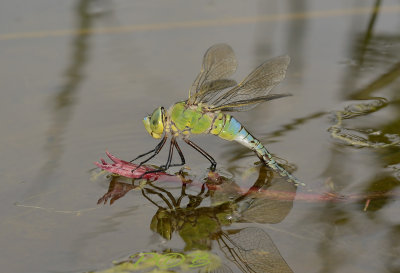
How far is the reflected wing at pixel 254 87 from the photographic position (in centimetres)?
404

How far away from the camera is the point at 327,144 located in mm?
3861

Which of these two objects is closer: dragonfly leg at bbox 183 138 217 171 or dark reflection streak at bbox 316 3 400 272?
dark reflection streak at bbox 316 3 400 272

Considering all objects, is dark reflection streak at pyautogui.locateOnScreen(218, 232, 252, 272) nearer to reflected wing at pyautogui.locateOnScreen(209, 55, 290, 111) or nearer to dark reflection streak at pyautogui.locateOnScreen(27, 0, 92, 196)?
dark reflection streak at pyautogui.locateOnScreen(27, 0, 92, 196)

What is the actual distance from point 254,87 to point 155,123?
768 millimetres

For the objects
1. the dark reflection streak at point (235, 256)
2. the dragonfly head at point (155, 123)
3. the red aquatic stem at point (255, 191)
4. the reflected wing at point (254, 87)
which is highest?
the reflected wing at point (254, 87)

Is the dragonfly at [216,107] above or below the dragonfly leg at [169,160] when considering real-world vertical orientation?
above

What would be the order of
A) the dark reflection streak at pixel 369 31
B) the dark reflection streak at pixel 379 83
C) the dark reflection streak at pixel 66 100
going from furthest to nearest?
the dark reflection streak at pixel 369 31
the dark reflection streak at pixel 379 83
the dark reflection streak at pixel 66 100

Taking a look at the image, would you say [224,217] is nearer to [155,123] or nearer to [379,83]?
[155,123]

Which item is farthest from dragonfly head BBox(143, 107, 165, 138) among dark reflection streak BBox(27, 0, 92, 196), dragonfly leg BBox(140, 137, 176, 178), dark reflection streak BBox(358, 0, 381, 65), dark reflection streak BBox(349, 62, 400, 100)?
dark reflection streak BBox(358, 0, 381, 65)

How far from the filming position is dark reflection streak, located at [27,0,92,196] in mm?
3682

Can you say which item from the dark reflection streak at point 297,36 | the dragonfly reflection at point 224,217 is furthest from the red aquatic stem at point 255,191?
the dark reflection streak at point 297,36

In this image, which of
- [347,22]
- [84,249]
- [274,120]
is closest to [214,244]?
[84,249]

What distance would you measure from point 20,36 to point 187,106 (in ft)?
7.85

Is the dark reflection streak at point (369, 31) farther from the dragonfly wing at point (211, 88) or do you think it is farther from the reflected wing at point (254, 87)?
the dragonfly wing at point (211, 88)
